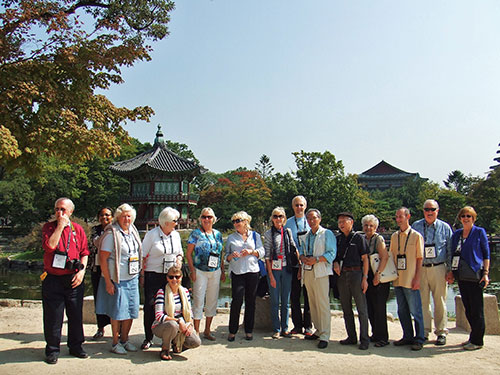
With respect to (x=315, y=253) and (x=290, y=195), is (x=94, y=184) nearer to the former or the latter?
(x=290, y=195)

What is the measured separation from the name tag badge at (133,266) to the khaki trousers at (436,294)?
10.1 feet

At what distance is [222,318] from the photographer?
227 inches

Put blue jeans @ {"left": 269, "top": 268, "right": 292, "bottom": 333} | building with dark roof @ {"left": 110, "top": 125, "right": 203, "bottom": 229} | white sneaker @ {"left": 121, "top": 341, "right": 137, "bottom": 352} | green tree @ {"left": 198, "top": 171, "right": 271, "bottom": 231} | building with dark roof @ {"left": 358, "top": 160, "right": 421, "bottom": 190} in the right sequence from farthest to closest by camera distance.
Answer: building with dark roof @ {"left": 358, "top": 160, "right": 421, "bottom": 190} → green tree @ {"left": 198, "top": 171, "right": 271, "bottom": 231} → building with dark roof @ {"left": 110, "top": 125, "right": 203, "bottom": 229} → blue jeans @ {"left": 269, "top": 268, "right": 292, "bottom": 333} → white sneaker @ {"left": 121, "top": 341, "right": 137, "bottom": 352}

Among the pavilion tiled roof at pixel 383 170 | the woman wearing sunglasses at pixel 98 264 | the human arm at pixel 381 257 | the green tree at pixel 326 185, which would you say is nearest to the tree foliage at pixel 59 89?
the woman wearing sunglasses at pixel 98 264

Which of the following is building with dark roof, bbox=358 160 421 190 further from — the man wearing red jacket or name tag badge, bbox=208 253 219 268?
the man wearing red jacket

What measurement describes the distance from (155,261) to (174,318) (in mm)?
608

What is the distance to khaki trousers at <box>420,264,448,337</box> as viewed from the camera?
4422 millimetres

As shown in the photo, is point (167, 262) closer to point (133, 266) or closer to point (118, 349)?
point (133, 266)

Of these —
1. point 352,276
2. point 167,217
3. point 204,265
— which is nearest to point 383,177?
point 352,276

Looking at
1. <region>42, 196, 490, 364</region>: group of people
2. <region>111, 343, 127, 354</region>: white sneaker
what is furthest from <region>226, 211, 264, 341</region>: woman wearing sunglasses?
<region>111, 343, 127, 354</region>: white sneaker

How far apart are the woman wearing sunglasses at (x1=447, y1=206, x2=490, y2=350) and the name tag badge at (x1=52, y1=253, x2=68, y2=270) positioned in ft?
12.7

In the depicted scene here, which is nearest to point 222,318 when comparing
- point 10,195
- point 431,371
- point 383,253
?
point 383,253

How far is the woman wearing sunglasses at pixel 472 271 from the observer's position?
418cm

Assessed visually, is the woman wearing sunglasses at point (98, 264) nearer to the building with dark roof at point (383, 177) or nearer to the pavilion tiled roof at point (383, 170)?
the building with dark roof at point (383, 177)
